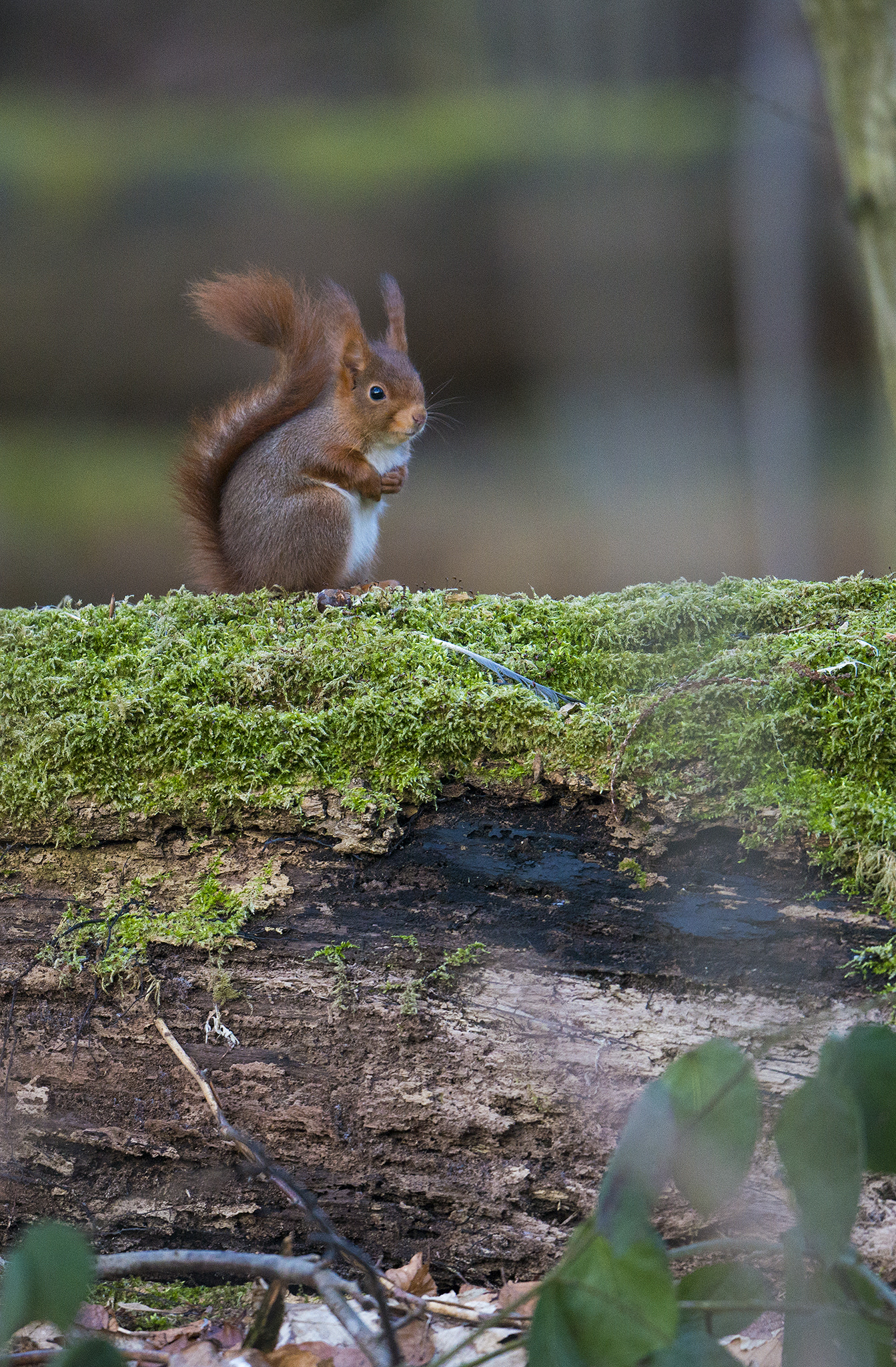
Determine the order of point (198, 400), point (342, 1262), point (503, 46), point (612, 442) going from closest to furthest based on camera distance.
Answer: point (342, 1262), point (612, 442), point (503, 46), point (198, 400)

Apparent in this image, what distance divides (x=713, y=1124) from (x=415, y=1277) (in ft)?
1.97

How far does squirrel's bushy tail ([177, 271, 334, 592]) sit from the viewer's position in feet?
4.71

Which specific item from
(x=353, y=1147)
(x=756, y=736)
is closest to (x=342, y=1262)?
(x=353, y=1147)

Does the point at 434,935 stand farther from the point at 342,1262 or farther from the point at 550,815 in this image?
the point at 342,1262

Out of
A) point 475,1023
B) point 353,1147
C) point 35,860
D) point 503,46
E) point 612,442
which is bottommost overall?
point 353,1147

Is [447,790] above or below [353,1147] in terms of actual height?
above

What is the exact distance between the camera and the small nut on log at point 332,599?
118 centimetres

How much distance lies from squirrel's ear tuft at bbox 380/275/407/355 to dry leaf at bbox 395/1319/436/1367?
1383 millimetres

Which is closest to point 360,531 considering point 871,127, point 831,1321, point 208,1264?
point 871,127

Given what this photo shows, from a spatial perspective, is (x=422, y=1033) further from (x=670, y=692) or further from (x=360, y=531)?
(x=360, y=531)

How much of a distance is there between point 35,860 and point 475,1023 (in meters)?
0.50

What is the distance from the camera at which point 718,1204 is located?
38cm

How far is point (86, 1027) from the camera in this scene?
910mm

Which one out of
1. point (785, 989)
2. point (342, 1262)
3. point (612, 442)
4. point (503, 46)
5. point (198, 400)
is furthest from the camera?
point (198, 400)
